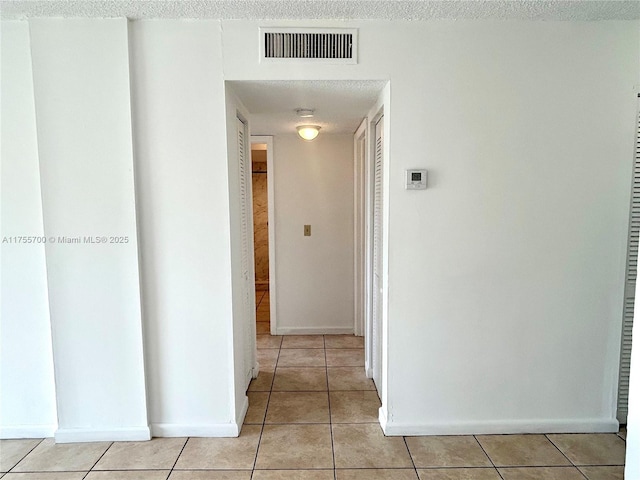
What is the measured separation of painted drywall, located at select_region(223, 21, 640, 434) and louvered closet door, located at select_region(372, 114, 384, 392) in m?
0.51

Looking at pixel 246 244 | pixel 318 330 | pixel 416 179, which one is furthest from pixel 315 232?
pixel 416 179

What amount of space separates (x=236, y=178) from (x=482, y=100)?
59.6 inches

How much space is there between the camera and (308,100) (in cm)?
242

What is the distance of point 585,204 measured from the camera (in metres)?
2.11

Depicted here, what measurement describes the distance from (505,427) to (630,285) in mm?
1128

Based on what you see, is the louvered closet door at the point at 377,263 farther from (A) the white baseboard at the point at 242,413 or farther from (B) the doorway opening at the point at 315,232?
(A) the white baseboard at the point at 242,413

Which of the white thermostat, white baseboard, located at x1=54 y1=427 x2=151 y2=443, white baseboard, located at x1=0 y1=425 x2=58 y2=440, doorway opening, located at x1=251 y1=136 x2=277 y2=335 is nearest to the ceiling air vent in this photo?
the white thermostat

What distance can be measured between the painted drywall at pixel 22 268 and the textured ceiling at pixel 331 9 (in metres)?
0.35

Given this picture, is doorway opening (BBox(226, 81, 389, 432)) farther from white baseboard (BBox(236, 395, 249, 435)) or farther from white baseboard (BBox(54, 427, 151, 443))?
white baseboard (BBox(54, 427, 151, 443))

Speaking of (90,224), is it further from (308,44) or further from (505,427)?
(505,427)

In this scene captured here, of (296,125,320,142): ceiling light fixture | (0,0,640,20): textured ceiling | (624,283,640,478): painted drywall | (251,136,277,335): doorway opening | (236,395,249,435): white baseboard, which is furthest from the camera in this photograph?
(251,136,277,335): doorway opening

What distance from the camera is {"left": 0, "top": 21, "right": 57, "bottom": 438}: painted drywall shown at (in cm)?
204

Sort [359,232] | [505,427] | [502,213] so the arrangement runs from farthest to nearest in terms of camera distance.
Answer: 1. [359,232]
2. [505,427]
3. [502,213]

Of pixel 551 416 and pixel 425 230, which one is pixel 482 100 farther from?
pixel 551 416
